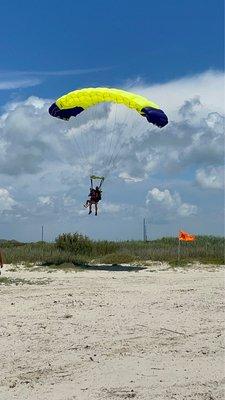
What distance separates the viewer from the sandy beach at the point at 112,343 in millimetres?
6520

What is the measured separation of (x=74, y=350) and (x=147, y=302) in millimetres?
4037

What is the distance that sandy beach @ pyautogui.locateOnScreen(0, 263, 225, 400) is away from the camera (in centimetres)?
652

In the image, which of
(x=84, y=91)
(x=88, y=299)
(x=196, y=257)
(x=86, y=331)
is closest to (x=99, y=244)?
(x=196, y=257)

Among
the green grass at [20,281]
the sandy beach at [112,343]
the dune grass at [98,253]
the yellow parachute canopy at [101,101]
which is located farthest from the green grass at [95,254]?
the sandy beach at [112,343]

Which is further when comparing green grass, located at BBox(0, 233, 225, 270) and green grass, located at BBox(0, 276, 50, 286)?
green grass, located at BBox(0, 233, 225, 270)

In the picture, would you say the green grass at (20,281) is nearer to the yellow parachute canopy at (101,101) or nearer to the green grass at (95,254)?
the green grass at (95,254)

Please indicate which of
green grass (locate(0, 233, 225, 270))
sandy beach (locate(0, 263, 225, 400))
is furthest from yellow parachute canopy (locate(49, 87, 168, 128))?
sandy beach (locate(0, 263, 225, 400))

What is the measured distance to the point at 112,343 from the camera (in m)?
8.34

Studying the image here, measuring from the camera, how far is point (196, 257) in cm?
2414

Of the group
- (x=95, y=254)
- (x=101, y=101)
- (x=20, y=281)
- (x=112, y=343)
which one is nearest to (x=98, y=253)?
(x=95, y=254)

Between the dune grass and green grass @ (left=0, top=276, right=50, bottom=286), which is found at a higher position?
the dune grass

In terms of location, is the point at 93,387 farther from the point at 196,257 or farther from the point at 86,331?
the point at 196,257

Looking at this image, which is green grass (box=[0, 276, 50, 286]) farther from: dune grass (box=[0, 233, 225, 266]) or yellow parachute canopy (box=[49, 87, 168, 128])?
yellow parachute canopy (box=[49, 87, 168, 128])

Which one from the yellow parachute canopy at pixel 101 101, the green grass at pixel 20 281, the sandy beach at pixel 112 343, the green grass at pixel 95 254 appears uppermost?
the yellow parachute canopy at pixel 101 101
